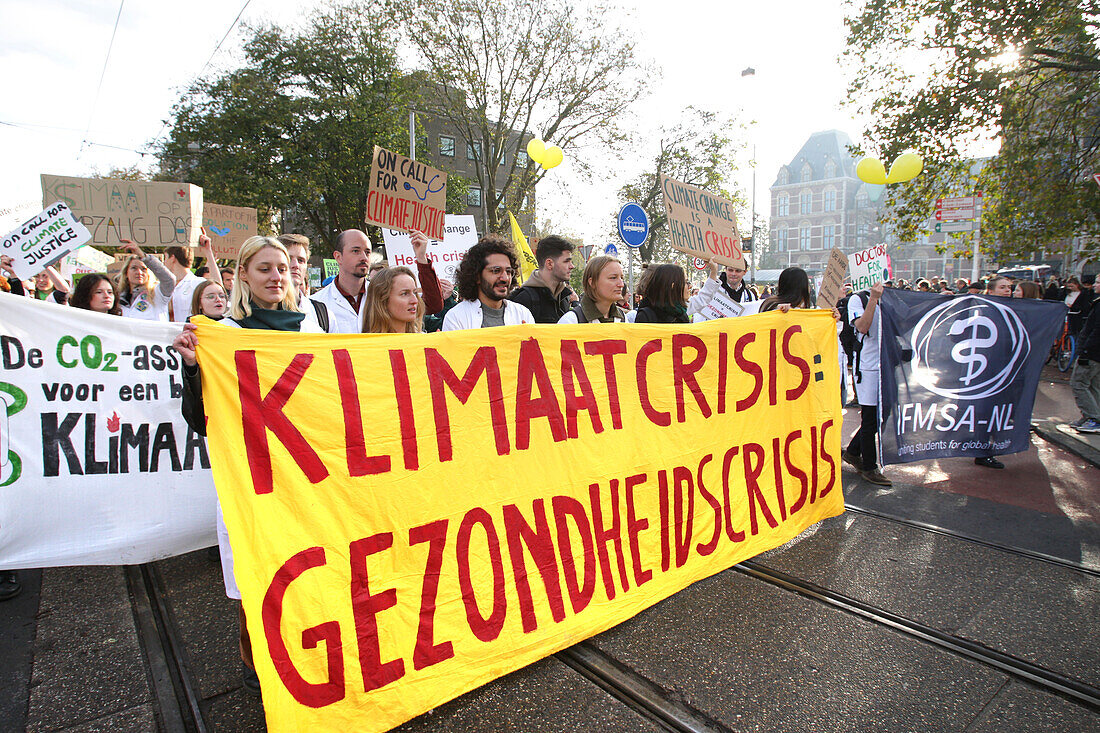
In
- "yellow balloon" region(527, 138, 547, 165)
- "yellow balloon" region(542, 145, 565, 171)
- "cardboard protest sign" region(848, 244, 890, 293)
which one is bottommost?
"cardboard protest sign" region(848, 244, 890, 293)

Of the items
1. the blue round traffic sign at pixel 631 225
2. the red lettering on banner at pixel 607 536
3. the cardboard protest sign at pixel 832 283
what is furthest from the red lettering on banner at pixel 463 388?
the blue round traffic sign at pixel 631 225

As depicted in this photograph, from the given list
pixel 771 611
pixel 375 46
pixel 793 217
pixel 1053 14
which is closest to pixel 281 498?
pixel 771 611

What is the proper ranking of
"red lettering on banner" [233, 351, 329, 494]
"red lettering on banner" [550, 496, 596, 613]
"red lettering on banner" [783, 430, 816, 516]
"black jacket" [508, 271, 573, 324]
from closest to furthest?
"red lettering on banner" [233, 351, 329, 494] < "red lettering on banner" [550, 496, 596, 613] < "red lettering on banner" [783, 430, 816, 516] < "black jacket" [508, 271, 573, 324]

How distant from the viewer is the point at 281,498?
2068mm

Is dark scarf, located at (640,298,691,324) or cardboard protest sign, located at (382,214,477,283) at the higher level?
cardboard protest sign, located at (382,214,477,283)

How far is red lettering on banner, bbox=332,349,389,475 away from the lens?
7.32ft

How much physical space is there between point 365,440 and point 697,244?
3.71m

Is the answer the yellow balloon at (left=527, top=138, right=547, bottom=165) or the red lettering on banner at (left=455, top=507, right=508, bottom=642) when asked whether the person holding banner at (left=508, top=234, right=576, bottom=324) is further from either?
the yellow balloon at (left=527, top=138, right=547, bottom=165)

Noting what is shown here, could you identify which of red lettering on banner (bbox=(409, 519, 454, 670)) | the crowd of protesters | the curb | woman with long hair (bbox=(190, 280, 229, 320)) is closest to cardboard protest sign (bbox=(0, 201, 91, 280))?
the crowd of protesters

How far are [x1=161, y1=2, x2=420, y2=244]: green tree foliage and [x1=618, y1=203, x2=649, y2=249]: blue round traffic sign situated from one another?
1392cm

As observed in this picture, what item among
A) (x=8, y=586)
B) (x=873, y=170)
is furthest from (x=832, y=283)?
(x=873, y=170)

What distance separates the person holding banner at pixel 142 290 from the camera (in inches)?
214

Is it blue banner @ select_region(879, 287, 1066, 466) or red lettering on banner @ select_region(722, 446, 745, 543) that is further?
blue banner @ select_region(879, 287, 1066, 466)

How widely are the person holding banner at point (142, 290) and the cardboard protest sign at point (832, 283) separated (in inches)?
221
